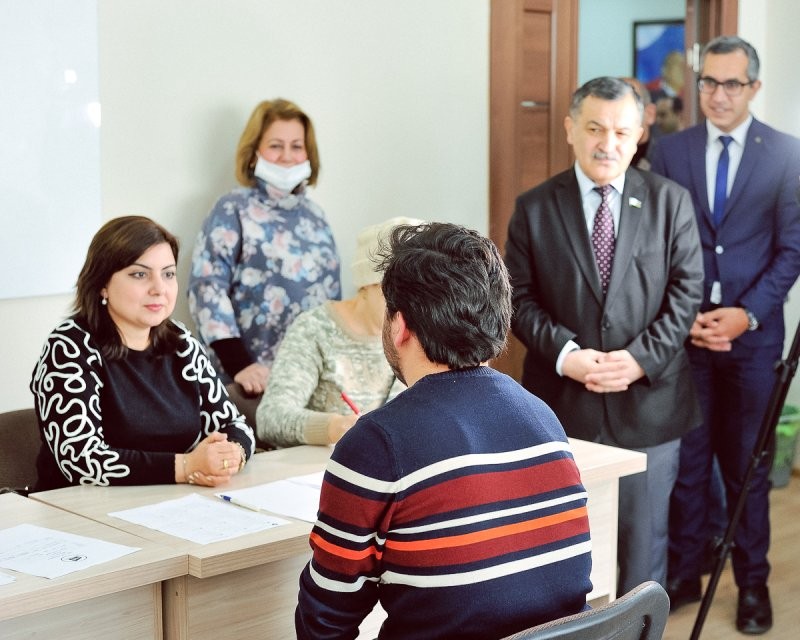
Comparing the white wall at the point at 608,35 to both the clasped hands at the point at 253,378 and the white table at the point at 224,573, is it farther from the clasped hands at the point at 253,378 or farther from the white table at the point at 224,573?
the white table at the point at 224,573

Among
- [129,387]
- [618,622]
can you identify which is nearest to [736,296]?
[129,387]

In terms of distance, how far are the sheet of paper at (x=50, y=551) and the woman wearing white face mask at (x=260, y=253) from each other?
152cm

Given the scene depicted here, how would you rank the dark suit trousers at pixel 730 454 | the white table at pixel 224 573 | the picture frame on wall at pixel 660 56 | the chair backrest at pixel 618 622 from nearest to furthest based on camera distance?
the chair backrest at pixel 618 622, the white table at pixel 224 573, the dark suit trousers at pixel 730 454, the picture frame on wall at pixel 660 56

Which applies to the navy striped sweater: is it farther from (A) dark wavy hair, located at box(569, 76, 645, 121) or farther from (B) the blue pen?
(A) dark wavy hair, located at box(569, 76, 645, 121)

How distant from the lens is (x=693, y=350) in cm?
345

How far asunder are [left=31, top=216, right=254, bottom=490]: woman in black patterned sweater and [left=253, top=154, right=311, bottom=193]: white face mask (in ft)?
3.47

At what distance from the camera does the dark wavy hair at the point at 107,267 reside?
2389mm

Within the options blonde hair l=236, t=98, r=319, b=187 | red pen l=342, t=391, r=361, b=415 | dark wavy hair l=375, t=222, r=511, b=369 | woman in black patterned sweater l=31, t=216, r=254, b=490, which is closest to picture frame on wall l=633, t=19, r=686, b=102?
blonde hair l=236, t=98, r=319, b=187

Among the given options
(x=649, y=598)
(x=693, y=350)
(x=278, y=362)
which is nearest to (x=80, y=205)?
(x=278, y=362)

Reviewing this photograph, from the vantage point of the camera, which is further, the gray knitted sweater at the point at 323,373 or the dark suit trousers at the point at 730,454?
the dark suit trousers at the point at 730,454

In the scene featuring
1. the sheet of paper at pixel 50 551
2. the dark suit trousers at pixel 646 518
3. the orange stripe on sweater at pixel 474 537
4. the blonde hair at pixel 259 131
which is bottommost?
the dark suit trousers at pixel 646 518

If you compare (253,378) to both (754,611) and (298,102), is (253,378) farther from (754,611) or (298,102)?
(754,611)

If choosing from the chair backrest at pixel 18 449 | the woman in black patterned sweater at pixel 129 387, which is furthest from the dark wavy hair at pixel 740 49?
the chair backrest at pixel 18 449

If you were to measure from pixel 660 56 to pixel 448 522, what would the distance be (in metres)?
5.27
